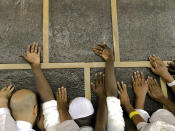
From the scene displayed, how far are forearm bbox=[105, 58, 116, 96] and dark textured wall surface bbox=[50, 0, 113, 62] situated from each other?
12 centimetres

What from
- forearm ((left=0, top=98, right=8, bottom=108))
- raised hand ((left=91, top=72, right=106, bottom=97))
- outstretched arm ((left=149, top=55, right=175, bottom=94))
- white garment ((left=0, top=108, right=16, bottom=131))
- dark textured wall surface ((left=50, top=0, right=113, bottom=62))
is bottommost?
white garment ((left=0, top=108, right=16, bottom=131))

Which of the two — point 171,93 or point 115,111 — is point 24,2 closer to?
point 115,111

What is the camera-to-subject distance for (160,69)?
151 centimetres

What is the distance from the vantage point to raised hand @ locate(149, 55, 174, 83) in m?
1.50

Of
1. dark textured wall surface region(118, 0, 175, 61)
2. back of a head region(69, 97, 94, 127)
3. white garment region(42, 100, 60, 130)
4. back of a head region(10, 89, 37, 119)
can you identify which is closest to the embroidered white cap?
back of a head region(69, 97, 94, 127)

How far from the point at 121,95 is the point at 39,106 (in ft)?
2.13

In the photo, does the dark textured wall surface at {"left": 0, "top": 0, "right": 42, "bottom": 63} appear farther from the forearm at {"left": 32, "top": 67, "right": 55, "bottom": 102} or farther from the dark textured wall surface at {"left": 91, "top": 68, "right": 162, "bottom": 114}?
the dark textured wall surface at {"left": 91, "top": 68, "right": 162, "bottom": 114}

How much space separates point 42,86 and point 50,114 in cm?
22

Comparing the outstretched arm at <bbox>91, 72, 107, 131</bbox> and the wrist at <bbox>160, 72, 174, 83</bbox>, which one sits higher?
the wrist at <bbox>160, 72, 174, 83</bbox>

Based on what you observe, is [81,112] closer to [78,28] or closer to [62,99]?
[62,99]

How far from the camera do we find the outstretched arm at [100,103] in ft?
4.13

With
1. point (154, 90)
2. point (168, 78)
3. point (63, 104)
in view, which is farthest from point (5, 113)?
point (168, 78)

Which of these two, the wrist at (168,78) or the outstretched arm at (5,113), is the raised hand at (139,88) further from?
the outstretched arm at (5,113)

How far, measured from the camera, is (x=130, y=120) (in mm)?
1412
